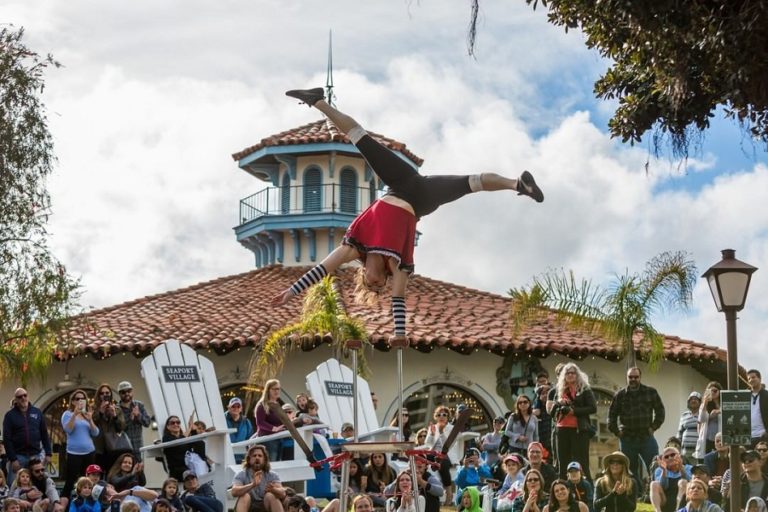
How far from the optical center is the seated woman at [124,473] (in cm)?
1343

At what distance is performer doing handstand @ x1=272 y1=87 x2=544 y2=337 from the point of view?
9.44 meters

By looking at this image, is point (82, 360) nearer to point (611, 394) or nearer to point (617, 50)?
point (611, 394)

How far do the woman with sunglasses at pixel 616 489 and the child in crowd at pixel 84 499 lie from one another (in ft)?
14.9

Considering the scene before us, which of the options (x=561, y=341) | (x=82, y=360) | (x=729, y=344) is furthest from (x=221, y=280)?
(x=729, y=344)

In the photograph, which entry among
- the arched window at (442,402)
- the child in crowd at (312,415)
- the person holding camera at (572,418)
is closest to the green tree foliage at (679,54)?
the person holding camera at (572,418)

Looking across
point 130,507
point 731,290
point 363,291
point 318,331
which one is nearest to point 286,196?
Result: point 318,331

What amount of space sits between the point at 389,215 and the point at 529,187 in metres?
1.05

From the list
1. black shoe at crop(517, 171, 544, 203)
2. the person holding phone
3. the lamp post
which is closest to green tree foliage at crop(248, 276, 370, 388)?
the person holding phone

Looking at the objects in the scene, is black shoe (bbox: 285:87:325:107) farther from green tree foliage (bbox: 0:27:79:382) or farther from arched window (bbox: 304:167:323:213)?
arched window (bbox: 304:167:323:213)

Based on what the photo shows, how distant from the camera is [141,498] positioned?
506 inches

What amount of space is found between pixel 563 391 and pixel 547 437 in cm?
146

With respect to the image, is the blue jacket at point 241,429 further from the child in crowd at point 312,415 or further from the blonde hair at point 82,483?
the blonde hair at point 82,483

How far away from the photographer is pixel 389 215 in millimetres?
9477

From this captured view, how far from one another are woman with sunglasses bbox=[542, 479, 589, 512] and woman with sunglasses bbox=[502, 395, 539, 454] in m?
2.35
